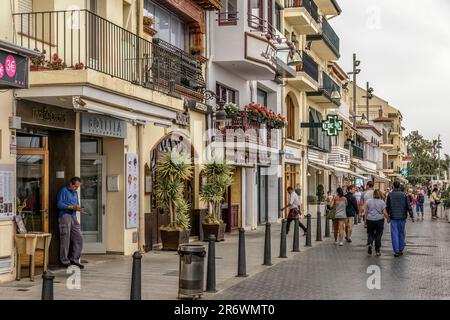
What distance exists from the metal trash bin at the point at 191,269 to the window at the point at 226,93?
13.7m

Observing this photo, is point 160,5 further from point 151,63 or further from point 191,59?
point 151,63

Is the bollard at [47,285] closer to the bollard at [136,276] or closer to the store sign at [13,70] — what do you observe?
the bollard at [136,276]

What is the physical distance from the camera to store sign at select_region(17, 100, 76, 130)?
12609 mm

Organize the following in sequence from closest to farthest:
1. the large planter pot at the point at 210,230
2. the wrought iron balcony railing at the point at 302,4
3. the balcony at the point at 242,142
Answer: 1. the large planter pot at the point at 210,230
2. the balcony at the point at 242,142
3. the wrought iron balcony railing at the point at 302,4

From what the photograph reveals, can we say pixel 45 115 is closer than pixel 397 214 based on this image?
Yes

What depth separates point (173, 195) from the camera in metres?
17.6

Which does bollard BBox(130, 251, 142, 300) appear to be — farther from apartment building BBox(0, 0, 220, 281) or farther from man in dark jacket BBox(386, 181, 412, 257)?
man in dark jacket BBox(386, 181, 412, 257)

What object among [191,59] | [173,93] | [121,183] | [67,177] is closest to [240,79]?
[191,59]

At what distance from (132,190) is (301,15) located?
19339 millimetres

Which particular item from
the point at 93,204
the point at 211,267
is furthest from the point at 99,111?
the point at 93,204

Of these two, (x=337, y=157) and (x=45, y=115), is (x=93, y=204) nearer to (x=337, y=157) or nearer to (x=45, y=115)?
(x=45, y=115)

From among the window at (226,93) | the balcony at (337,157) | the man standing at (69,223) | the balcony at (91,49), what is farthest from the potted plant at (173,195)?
the balcony at (337,157)

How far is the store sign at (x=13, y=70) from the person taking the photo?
10.4 m

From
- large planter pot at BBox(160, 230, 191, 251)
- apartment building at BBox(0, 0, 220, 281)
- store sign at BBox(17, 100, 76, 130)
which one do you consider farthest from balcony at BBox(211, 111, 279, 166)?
store sign at BBox(17, 100, 76, 130)
